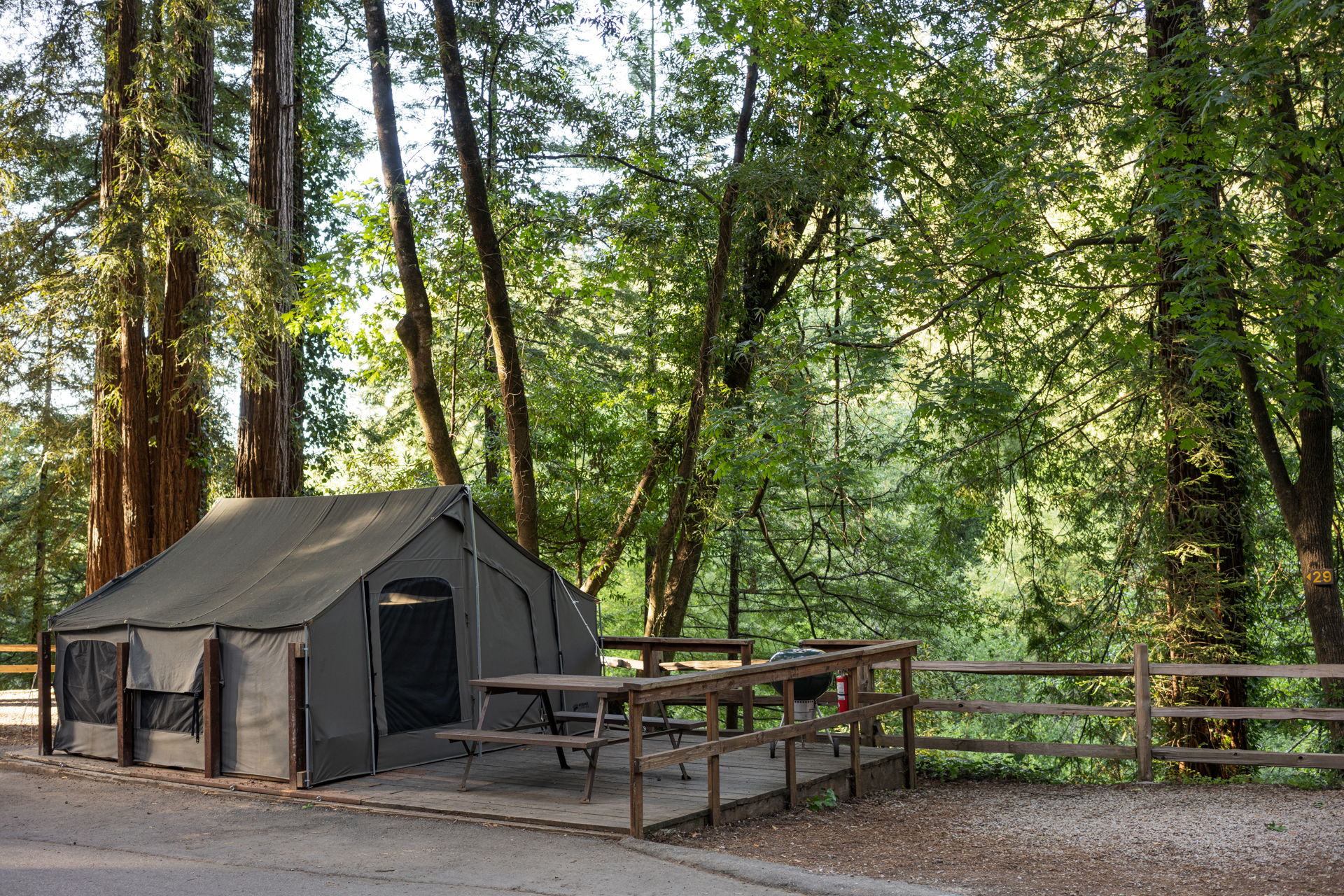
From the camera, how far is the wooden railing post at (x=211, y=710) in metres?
7.01

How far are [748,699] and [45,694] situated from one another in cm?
603

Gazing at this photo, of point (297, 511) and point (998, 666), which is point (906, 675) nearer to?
point (998, 666)

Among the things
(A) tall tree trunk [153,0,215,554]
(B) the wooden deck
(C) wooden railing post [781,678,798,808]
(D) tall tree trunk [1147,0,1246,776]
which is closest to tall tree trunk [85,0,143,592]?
(A) tall tree trunk [153,0,215,554]

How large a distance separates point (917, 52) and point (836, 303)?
2.88 m

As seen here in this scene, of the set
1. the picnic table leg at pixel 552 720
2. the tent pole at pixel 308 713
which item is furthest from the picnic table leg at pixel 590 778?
the tent pole at pixel 308 713

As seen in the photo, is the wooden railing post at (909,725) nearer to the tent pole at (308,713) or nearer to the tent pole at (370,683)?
the tent pole at (370,683)

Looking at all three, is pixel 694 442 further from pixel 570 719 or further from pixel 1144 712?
pixel 1144 712

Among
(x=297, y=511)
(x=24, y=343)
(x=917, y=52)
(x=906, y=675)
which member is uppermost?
(x=917, y=52)

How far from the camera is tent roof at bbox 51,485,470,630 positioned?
286 inches

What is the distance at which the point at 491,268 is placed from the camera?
35.6 feet

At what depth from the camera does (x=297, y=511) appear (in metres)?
8.85

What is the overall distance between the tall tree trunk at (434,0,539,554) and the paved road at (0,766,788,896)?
5220 millimetres

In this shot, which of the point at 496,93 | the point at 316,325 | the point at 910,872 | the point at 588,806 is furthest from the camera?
the point at 316,325

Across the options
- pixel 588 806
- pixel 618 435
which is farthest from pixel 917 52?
pixel 588 806
